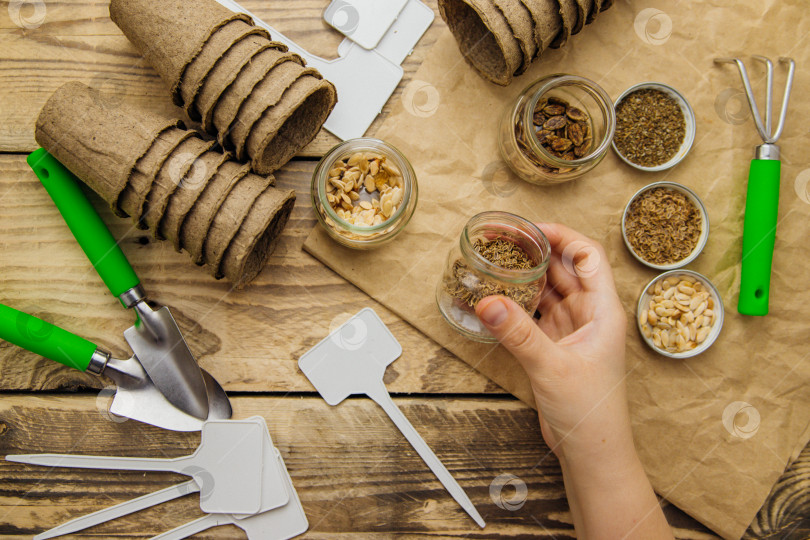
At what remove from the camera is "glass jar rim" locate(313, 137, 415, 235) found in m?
0.90

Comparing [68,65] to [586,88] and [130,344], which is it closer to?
[130,344]

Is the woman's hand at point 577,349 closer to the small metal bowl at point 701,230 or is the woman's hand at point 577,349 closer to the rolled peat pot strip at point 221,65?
the small metal bowl at point 701,230

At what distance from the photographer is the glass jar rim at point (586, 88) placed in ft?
2.94

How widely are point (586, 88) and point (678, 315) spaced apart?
0.47 metres

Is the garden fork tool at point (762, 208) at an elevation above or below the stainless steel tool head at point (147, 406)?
above

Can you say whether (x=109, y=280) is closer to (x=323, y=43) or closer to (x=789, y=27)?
(x=323, y=43)

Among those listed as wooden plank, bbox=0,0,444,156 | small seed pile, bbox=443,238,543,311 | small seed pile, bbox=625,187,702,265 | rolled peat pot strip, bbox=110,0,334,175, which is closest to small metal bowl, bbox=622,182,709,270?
small seed pile, bbox=625,187,702,265

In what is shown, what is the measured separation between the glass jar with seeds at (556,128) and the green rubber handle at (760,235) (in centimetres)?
32

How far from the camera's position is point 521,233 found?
891 mm

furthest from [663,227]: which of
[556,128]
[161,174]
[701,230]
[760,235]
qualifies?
[161,174]

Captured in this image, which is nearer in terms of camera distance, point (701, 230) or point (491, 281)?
point (491, 281)

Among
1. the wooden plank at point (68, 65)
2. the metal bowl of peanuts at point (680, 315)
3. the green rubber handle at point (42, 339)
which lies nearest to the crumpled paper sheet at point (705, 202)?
the metal bowl of peanuts at point (680, 315)

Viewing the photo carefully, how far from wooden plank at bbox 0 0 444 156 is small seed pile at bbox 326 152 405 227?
8 cm

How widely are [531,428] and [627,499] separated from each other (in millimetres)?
202
